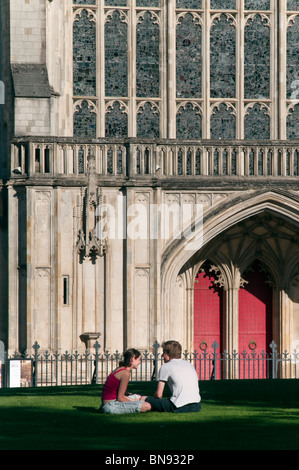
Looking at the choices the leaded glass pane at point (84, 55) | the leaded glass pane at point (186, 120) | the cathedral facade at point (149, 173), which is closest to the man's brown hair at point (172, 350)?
the cathedral facade at point (149, 173)

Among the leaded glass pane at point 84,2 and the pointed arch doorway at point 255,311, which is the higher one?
the leaded glass pane at point 84,2

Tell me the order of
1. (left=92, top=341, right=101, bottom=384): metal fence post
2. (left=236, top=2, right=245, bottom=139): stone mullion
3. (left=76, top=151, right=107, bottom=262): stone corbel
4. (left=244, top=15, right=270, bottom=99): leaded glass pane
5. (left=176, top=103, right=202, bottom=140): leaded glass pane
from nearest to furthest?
(left=92, top=341, right=101, bottom=384): metal fence post
(left=76, top=151, right=107, bottom=262): stone corbel
(left=176, top=103, right=202, bottom=140): leaded glass pane
(left=236, top=2, right=245, bottom=139): stone mullion
(left=244, top=15, right=270, bottom=99): leaded glass pane

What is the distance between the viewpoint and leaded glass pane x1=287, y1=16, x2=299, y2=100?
2733 cm

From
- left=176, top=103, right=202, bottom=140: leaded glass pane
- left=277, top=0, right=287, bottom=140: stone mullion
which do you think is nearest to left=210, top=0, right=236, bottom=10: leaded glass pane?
left=277, top=0, right=287, bottom=140: stone mullion

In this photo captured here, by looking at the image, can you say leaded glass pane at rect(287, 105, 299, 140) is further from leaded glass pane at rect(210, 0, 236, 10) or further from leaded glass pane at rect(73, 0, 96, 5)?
leaded glass pane at rect(73, 0, 96, 5)

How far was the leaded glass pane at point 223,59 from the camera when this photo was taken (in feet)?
89.1

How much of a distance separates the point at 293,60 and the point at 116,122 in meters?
4.54

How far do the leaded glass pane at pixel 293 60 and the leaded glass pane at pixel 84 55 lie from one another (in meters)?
4.67

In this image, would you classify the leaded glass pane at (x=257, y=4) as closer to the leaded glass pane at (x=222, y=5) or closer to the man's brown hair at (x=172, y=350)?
the leaded glass pane at (x=222, y=5)

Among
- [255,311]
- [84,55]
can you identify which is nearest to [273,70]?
[84,55]

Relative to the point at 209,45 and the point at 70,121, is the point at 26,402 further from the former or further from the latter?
the point at 209,45

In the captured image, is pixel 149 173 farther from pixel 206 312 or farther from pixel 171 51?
pixel 206 312

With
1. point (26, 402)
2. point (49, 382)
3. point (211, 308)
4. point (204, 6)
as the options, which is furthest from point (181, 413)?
point (204, 6)

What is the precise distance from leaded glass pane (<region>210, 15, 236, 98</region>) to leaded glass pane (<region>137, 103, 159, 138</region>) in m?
1.52
